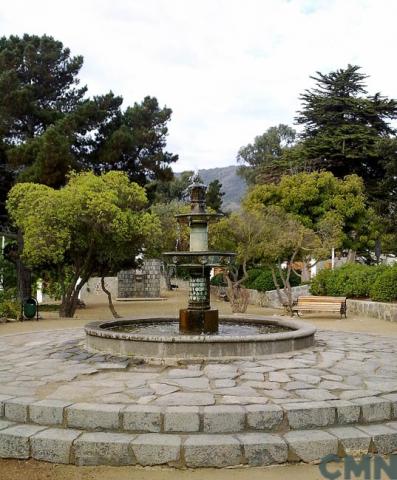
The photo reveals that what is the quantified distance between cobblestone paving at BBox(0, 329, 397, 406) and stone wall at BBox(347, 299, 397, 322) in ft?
27.7

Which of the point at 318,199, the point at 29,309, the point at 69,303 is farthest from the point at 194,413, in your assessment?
the point at 318,199

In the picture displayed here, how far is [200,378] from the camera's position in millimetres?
6168

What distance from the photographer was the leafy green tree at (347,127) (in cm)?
2811

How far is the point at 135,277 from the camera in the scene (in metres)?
31.6

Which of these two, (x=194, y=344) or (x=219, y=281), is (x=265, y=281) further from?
(x=194, y=344)

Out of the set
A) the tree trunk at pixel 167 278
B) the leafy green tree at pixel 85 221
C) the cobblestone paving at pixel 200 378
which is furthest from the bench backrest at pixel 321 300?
the tree trunk at pixel 167 278

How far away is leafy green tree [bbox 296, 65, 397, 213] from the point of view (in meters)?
28.1

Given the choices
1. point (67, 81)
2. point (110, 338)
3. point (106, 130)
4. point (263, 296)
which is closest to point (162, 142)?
point (106, 130)

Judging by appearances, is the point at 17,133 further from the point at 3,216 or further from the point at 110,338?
the point at 110,338

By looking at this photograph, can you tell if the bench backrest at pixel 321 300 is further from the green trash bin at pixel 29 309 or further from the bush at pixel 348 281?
the green trash bin at pixel 29 309

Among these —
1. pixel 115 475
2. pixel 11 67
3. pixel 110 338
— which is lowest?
pixel 115 475

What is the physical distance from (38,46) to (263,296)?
15.5m

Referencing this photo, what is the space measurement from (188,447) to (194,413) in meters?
→ 0.39

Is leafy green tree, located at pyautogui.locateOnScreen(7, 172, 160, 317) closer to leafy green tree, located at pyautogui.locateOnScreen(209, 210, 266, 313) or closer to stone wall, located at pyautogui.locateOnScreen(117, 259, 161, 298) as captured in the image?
leafy green tree, located at pyautogui.locateOnScreen(209, 210, 266, 313)
